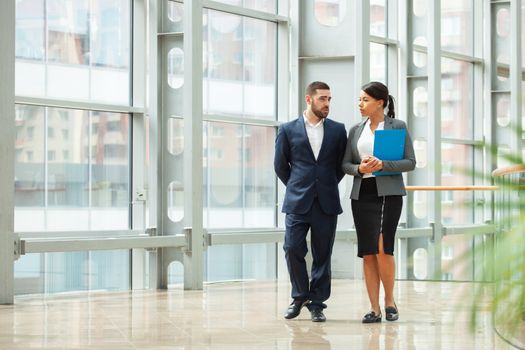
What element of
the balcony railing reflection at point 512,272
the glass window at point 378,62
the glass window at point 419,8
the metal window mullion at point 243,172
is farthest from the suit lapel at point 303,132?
the glass window at point 419,8

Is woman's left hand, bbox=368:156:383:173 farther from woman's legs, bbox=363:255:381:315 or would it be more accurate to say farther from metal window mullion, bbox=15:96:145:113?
metal window mullion, bbox=15:96:145:113

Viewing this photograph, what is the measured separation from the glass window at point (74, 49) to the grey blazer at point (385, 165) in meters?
3.30

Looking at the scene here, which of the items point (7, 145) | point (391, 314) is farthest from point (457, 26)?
point (391, 314)

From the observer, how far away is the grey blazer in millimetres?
5684

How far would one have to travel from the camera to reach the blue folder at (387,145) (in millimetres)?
5695

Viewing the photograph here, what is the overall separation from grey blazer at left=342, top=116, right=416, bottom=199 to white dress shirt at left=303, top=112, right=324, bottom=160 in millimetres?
165

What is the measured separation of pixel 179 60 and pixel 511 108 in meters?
6.42

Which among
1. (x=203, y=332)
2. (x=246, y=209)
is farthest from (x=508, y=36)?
(x=203, y=332)

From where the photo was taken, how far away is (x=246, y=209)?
10086 millimetres

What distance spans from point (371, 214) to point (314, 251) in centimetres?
42

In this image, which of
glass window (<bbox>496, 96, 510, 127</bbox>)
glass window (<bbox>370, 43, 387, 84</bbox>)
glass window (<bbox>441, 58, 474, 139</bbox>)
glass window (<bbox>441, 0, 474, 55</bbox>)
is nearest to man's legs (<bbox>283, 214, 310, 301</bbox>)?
glass window (<bbox>370, 43, 387, 84</bbox>)

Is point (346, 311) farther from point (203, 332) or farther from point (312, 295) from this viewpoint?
point (203, 332)

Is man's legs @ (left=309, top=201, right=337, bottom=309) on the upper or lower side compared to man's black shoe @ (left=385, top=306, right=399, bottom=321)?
upper

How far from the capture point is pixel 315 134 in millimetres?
5938
